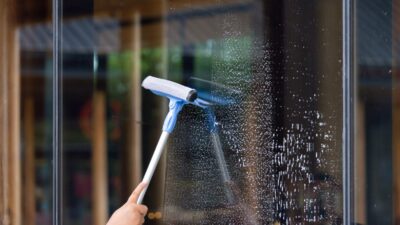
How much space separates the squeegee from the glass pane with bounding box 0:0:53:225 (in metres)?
1.21

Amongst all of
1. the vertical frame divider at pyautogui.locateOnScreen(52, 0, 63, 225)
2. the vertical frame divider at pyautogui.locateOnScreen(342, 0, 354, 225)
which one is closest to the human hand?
the vertical frame divider at pyautogui.locateOnScreen(342, 0, 354, 225)

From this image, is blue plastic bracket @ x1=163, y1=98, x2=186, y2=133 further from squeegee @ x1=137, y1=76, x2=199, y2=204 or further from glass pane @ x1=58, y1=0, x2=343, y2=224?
glass pane @ x1=58, y1=0, x2=343, y2=224

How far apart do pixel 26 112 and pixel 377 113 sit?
235cm

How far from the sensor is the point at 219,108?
3.75m

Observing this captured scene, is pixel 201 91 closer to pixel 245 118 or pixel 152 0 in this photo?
pixel 245 118

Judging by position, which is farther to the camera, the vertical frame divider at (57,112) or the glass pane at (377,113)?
the vertical frame divider at (57,112)

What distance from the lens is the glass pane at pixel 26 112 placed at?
484 cm

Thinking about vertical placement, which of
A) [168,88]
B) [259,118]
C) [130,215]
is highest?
[168,88]

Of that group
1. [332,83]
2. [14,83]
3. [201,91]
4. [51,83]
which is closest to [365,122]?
[332,83]

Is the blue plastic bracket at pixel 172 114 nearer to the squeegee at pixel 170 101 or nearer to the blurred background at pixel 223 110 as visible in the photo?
the squeegee at pixel 170 101

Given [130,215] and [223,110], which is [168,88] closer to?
[223,110]

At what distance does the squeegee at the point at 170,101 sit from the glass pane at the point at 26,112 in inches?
47.6

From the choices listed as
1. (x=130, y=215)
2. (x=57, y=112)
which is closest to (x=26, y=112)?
(x=57, y=112)

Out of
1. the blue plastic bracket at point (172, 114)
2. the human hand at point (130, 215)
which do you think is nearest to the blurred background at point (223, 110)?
the blue plastic bracket at point (172, 114)
